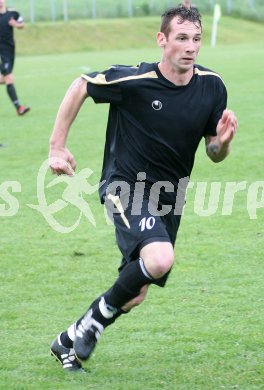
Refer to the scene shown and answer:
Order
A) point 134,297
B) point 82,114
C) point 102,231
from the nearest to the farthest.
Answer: point 134,297
point 102,231
point 82,114


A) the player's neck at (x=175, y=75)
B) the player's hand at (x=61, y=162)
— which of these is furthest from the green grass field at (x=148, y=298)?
the player's neck at (x=175, y=75)

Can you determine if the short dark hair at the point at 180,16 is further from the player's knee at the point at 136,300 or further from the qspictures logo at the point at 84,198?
the qspictures logo at the point at 84,198

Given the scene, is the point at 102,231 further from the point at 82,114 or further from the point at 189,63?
the point at 82,114

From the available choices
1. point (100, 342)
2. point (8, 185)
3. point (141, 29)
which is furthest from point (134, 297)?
point (141, 29)

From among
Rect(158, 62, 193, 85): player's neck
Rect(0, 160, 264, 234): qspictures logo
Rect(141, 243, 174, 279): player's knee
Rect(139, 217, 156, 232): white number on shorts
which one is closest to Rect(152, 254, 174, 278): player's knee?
Rect(141, 243, 174, 279): player's knee

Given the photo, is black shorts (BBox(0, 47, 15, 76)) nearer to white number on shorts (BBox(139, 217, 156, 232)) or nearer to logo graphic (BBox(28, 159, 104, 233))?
logo graphic (BBox(28, 159, 104, 233))

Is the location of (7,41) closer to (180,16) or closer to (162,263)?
(180,16)

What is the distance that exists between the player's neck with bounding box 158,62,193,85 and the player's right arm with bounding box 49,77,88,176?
17.8 inches

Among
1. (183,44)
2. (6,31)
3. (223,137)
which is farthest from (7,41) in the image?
(223,137)

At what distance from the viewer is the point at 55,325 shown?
6246mm

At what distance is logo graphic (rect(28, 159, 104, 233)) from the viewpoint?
31.4 ft

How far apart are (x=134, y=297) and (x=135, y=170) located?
717 millimetres

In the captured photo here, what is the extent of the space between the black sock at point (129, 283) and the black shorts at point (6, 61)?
1353 centimetres

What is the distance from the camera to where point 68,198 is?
10.6 m
